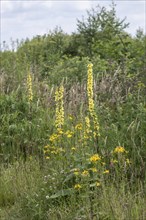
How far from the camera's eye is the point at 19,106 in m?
8.15

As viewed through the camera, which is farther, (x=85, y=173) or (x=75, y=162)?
(x=75, y=162)

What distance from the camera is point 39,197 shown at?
5.21 m

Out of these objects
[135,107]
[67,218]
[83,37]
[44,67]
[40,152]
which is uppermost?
[83,37]

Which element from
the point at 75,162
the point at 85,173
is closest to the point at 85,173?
the point at 85,173

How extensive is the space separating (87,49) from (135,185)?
1002 cm

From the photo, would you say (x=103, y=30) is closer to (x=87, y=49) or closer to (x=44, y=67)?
(x=87, y=49)

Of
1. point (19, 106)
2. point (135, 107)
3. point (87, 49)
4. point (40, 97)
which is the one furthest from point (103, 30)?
point (135, 107)

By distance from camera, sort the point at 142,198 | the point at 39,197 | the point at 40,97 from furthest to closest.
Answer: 1. the point at 40,97
2. the point at 39,197
3. the point at 142,198

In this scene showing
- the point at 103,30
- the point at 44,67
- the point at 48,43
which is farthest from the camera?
the point at 48,43

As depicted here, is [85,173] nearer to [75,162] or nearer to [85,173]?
[85,173]

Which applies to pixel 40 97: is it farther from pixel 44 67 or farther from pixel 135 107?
pixel 44 67

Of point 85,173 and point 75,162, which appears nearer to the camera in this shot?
point 85,173

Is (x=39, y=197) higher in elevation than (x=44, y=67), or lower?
lower

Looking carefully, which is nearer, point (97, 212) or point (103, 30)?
point (97, 212)
